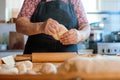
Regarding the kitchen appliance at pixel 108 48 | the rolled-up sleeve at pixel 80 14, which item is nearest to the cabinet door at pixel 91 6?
the kitchen appliance at pixel 108 48

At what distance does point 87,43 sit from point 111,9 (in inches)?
19.2

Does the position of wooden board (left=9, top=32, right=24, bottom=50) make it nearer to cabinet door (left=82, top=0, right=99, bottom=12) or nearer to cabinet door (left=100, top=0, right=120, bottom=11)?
cabinet door (left=82, top=0, right=99, bottom=12)

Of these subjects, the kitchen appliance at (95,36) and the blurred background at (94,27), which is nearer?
the blurred background at (94,27)

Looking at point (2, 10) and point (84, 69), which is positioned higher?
point (2, 10)

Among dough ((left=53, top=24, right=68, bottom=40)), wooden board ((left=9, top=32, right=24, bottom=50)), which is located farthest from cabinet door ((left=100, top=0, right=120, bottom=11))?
dough ((left=53, top=24, right=68, bottom=40))

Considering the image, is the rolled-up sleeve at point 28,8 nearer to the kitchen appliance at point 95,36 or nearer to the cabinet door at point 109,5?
the kitchen appliance at point 95,36

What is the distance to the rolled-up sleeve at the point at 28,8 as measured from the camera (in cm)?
102

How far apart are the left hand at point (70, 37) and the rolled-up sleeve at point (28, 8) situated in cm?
18

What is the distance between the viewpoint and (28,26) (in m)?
1.00

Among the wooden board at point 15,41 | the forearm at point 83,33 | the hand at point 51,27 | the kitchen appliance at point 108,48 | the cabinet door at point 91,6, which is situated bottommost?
the kitchen appliance at point 108,48

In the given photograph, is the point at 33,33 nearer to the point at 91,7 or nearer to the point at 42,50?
the point at 42,50

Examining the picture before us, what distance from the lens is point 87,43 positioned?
2611mm

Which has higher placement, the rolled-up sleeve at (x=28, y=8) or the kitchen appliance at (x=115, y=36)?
the rolled-up sleeve at (x=28, y=8)

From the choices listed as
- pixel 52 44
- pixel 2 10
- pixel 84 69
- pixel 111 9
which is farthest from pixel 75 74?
pixel 111 9
